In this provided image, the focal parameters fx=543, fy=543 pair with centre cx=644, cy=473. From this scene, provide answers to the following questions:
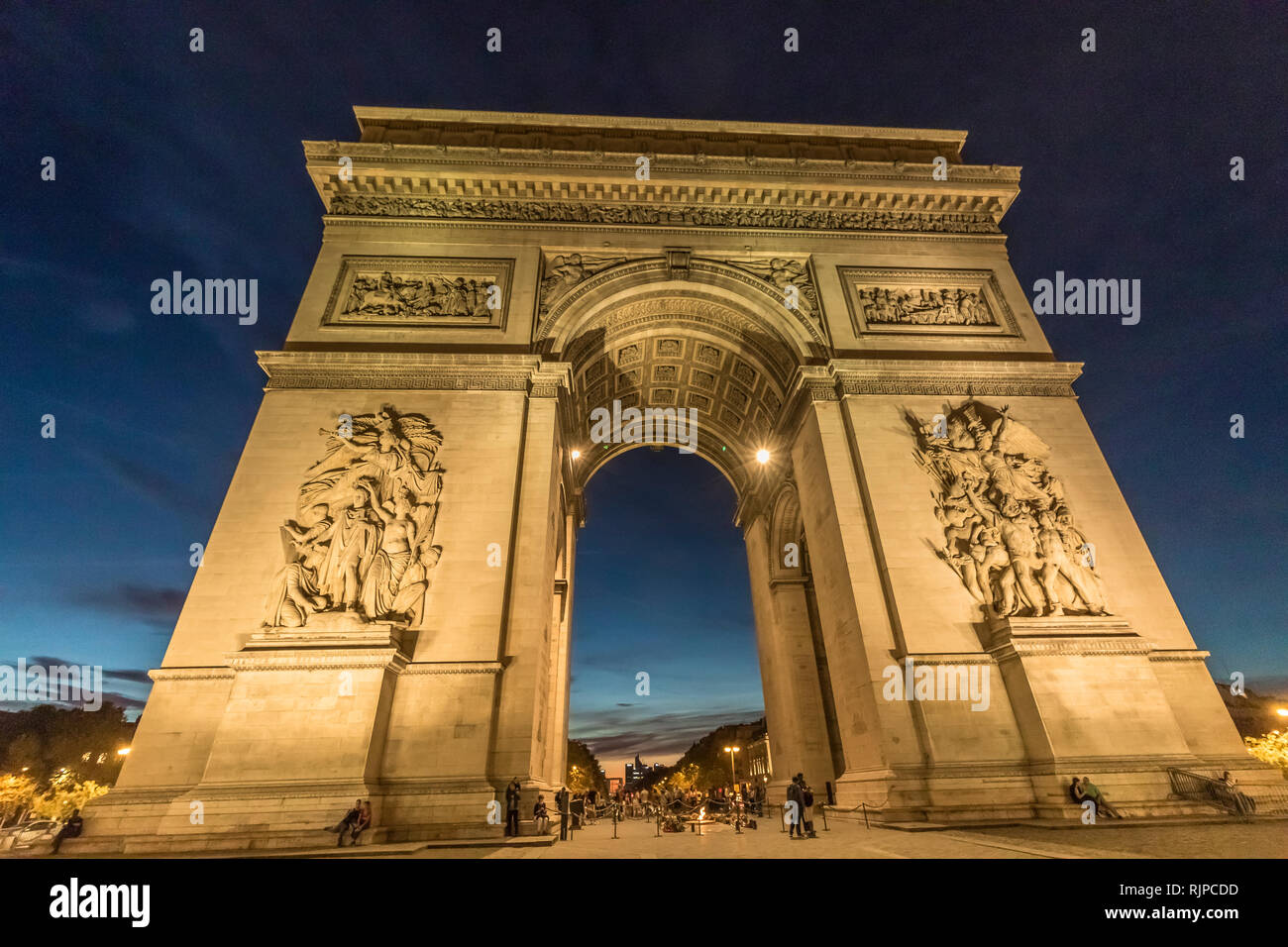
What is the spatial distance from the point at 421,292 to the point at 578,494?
30.6 ft

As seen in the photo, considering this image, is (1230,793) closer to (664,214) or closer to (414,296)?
(664,214)

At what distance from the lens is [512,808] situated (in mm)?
9023

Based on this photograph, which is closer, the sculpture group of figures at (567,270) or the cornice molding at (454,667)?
the cornice molding at (454,667)

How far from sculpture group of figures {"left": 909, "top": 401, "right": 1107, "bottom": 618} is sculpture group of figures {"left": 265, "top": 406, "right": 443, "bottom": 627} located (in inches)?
451

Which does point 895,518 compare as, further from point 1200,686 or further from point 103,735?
point 103,735

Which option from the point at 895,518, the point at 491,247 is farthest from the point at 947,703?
the point at 491,247

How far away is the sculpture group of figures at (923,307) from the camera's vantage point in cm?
1565

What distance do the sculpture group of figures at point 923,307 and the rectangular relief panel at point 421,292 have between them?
34.3 ft

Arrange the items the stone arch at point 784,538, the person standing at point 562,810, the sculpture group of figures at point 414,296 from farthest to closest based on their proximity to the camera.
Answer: the stone arch at point 784,538 < the sculpture group of figures at point 414,296 < the person standing at point 562,810

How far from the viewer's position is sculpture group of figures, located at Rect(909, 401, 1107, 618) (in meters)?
11.2

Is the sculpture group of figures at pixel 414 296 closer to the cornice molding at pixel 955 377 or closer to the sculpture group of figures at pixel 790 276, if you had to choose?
the sculpture group of figures at pixel 790 276

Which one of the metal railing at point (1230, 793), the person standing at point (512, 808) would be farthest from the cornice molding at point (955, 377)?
the person standing at point (512, 808)

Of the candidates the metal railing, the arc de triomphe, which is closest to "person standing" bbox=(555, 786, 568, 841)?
the arc de triomphe

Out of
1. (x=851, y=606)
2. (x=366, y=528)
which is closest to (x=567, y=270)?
(x=366, y=528)
